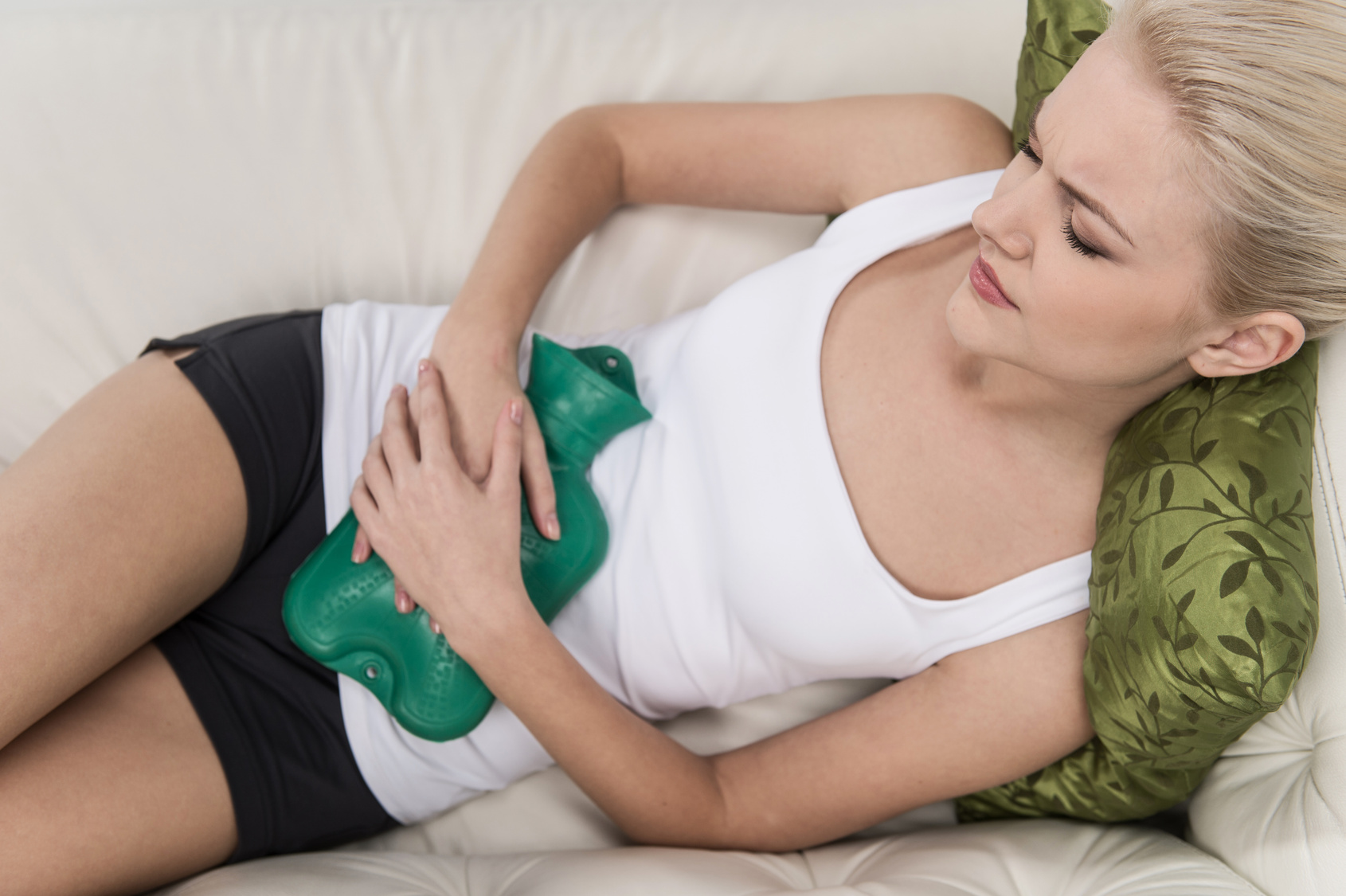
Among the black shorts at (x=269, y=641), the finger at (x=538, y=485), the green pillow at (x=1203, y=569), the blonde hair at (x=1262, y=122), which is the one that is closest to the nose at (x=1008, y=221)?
the blonde hair at (x=1262, y=122)

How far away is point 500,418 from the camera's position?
109cm

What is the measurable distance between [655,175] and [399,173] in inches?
16.8

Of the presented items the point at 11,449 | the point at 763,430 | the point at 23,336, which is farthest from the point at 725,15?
the point at 11,449

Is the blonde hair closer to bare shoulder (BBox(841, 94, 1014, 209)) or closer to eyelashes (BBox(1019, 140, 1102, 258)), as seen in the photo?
eyelashes (BBox(1019, 140, 1102, 258))

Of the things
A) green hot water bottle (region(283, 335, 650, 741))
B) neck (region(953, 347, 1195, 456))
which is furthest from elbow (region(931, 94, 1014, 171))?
green hot water bottle (region(283, 335, 650, 741))

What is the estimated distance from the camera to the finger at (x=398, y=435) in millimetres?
1076

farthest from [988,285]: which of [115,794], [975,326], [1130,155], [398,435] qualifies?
[115,794]

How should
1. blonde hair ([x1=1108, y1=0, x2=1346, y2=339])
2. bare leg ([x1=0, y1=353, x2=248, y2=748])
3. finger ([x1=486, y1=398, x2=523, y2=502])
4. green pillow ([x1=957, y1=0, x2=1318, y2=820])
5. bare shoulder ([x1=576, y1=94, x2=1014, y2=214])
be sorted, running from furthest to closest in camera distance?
bare shoulder ([x1=576, y1=94, x2=1014, y2=214])
finger ([x1=486, y1=398, x2=523, y2=502])
bare leg ([x1=0, y1=353, x2=248, y2=748])
green pillow ([x1=957, y1=0, x2=1318, y2=820])
blonde hair ([x1=1108, y1=0, x2=1346, y2=339])

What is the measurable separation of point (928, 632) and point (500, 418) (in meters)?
0.56

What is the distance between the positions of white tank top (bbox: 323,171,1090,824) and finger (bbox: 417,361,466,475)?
10 cm

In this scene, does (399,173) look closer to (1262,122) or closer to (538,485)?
(538,485)

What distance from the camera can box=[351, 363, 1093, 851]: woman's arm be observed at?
1.01 meters

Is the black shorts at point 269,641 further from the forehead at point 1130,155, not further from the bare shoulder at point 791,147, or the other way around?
the forehead at point 1130,155

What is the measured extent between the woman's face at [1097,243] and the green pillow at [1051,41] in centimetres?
31
